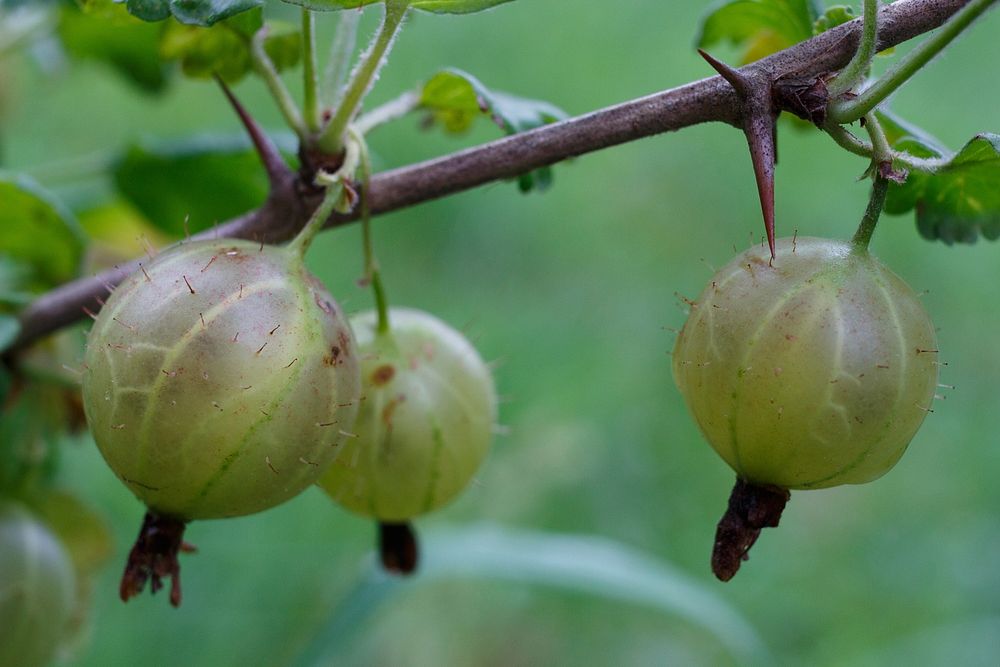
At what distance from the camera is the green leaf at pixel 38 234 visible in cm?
153

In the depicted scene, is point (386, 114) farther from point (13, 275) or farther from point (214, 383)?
point (13, 275)

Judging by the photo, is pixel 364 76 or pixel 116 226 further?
pixel 116 226

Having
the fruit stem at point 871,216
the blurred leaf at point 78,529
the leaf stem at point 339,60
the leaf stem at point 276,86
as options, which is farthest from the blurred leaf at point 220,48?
the fruit stem at point 871,216

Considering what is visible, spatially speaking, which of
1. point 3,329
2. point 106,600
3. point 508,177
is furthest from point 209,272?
point 106,600

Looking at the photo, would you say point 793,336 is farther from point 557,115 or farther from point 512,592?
point 512,592

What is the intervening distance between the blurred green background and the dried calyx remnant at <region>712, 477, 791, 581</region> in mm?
884

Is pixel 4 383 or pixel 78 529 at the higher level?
pixel 4 383

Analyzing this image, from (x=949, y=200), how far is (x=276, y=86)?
0.81 meters

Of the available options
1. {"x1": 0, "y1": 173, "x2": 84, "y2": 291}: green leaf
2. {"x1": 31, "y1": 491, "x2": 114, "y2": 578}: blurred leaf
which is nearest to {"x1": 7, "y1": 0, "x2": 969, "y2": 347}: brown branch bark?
{"x1": 0, "y1": 173, "x2": 84, "y2": 291}: green leaf

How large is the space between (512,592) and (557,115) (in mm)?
1801

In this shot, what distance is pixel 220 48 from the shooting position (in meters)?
1.48

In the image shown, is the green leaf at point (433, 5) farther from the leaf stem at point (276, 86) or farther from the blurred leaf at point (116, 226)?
the blurred leaf at point (116, 226)

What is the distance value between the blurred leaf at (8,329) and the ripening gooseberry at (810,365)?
0.86 meters

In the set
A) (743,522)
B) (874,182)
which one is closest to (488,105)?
(874,182)
